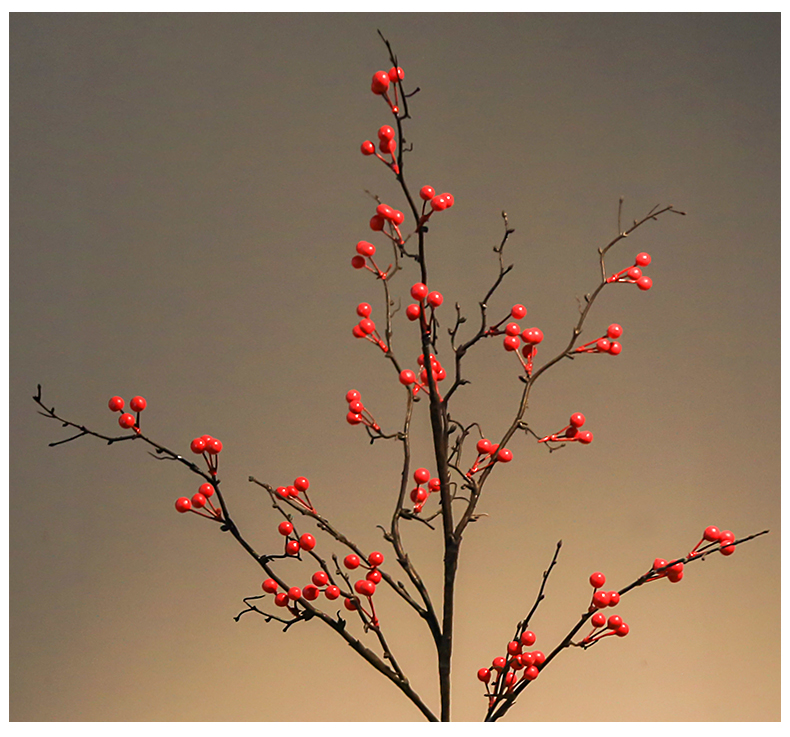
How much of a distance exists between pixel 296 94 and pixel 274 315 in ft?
1.34

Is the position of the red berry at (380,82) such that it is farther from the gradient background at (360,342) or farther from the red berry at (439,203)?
the gradient background at (360,342)

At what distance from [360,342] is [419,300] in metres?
0.81

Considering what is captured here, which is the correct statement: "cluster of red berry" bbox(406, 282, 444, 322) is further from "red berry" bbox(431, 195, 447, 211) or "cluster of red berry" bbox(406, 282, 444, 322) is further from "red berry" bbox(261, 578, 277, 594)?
"red berry" bbox(261, 578, 277, 594)

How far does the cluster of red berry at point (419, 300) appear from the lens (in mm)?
568

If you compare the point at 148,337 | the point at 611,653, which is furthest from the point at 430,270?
the point at 611,653

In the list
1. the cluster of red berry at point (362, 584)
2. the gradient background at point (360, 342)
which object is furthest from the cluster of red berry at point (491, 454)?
the gradient background at point (360, 342)

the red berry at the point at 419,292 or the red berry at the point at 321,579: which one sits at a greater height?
A: the red berry at the point at 419,292

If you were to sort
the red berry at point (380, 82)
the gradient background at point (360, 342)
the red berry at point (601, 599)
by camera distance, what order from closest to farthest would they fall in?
1. the red berry at point (380, 82)
2. the red berry at point (601, 599)
3. the gradient background at point (360, 342)

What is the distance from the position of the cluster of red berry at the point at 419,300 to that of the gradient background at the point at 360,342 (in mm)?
707

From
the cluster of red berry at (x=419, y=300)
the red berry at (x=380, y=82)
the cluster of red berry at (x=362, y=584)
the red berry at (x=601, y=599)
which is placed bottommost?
the red berry at (x=601, y=599)

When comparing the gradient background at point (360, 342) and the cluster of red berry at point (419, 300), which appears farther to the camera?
the gradient background at point (360, 342)

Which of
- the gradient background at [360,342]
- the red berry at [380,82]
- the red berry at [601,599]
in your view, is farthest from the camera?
the gradient background at [360,342]

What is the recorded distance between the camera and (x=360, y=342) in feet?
4.57

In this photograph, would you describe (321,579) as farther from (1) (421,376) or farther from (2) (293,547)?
(1) (421,376)
